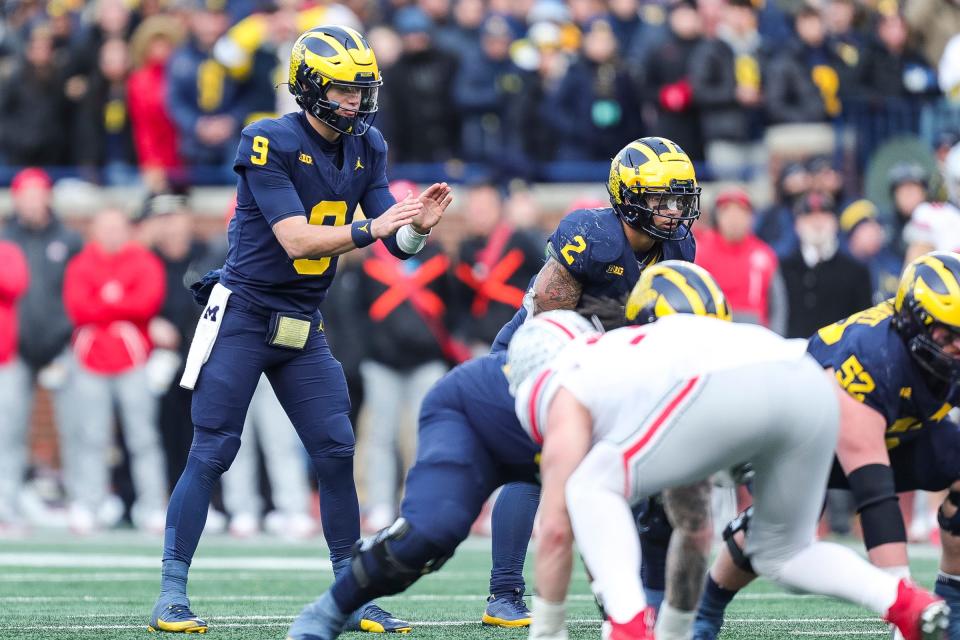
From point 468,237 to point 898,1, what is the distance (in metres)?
4.48

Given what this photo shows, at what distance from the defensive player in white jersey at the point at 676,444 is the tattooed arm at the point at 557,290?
1.17m

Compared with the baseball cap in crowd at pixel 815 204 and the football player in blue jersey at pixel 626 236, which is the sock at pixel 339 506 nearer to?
the football player in blue jersey at pixel 626 236

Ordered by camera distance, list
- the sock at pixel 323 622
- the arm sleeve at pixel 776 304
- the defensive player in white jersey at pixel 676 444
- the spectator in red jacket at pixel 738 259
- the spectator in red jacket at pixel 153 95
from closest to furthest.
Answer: the defensive player in white jersey at pixel 676 444 < the sock at pixel 323 622 < the spectator in red jacket at pixel 738 259 < the arm sleeve at pixel 776 304 < the spectator in red jacket at pixel 153 95

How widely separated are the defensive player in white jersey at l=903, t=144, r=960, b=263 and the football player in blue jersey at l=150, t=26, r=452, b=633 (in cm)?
435

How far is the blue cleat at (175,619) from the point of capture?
19.7ft

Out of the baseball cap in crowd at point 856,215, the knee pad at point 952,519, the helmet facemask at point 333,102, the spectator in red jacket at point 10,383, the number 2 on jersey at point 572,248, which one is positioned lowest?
the spectator in red jacket at point 10,383

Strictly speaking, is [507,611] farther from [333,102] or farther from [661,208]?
[333,102]

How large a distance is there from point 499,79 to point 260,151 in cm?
734

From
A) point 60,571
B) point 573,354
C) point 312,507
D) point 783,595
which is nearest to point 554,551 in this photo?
point 573,354

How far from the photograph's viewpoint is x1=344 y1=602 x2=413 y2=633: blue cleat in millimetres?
6230

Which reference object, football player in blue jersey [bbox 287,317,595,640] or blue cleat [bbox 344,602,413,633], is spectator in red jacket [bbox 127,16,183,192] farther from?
football player in blue jersey [bbox 287,317,595,640]

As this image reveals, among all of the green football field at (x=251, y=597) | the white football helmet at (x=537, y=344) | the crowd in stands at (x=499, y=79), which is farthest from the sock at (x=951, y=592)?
the crowd in stands at (x=499, y=79)

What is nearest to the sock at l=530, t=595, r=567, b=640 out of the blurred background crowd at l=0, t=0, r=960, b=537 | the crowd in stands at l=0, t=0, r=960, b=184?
the blurred background crowd at l=0, t=0, r=960, b=537

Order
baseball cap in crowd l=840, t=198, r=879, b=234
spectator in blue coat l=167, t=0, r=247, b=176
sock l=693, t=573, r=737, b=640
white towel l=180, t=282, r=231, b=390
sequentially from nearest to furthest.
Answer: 1. sock l=693, t=573, r=737, b=640
2. white towel l=180, t=282, r=231, b=390
3. baseball cap in crowd l=840, t=198, r=879, b=234
4. spectator in blue coat l=167, t=0, r=247, b=176
